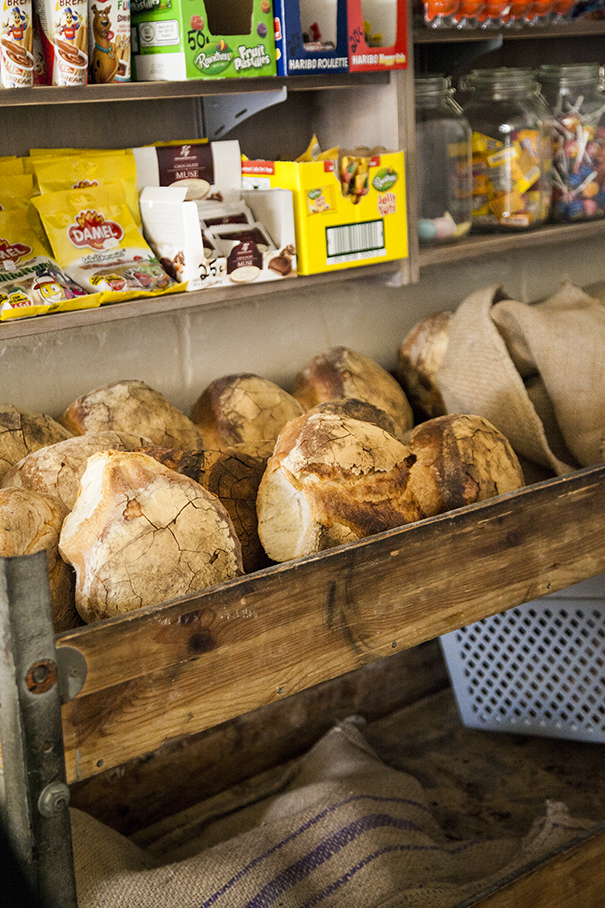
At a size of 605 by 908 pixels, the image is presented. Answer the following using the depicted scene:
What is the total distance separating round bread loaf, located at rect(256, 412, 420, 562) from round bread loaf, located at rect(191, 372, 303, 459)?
0.34 meters

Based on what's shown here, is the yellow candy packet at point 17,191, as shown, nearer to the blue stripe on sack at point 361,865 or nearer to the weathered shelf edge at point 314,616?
the weathered shelf edge at point 314,616

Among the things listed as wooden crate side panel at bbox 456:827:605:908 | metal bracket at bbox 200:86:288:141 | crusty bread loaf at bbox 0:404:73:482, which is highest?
metal bracket at bbox 200:86:288:141

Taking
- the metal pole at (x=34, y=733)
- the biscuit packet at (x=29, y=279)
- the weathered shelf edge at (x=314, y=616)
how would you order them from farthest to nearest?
1. the biscuit packet at (x=29, y=279)
2. the weathered shelf edge at (x=314, y=616)
3. the metal pole at (x=34, y=733)

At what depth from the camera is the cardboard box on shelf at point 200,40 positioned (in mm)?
1354

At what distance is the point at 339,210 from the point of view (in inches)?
62.2

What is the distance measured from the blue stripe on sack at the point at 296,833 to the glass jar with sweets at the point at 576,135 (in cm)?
130

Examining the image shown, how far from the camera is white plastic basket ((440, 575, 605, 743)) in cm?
183

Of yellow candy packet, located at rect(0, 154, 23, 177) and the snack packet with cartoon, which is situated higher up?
the snack packet with cartoon

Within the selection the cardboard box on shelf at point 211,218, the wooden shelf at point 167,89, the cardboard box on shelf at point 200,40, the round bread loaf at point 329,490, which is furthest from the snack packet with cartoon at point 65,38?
the round bread loaf at point 329,490

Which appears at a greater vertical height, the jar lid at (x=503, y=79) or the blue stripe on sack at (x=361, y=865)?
the jar lid at (x=503, y=79)

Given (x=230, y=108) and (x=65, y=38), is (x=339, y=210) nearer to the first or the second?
(x=230, y=108)

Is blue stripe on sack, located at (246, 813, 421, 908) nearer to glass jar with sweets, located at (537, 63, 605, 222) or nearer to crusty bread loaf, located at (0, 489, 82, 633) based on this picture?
crusty bread loaf, located at (0, 489, 82, 633)

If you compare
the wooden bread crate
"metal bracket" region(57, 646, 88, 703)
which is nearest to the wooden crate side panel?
the wooden bread crate

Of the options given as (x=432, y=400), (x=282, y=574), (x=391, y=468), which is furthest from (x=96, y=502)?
(x=432, y=400)
